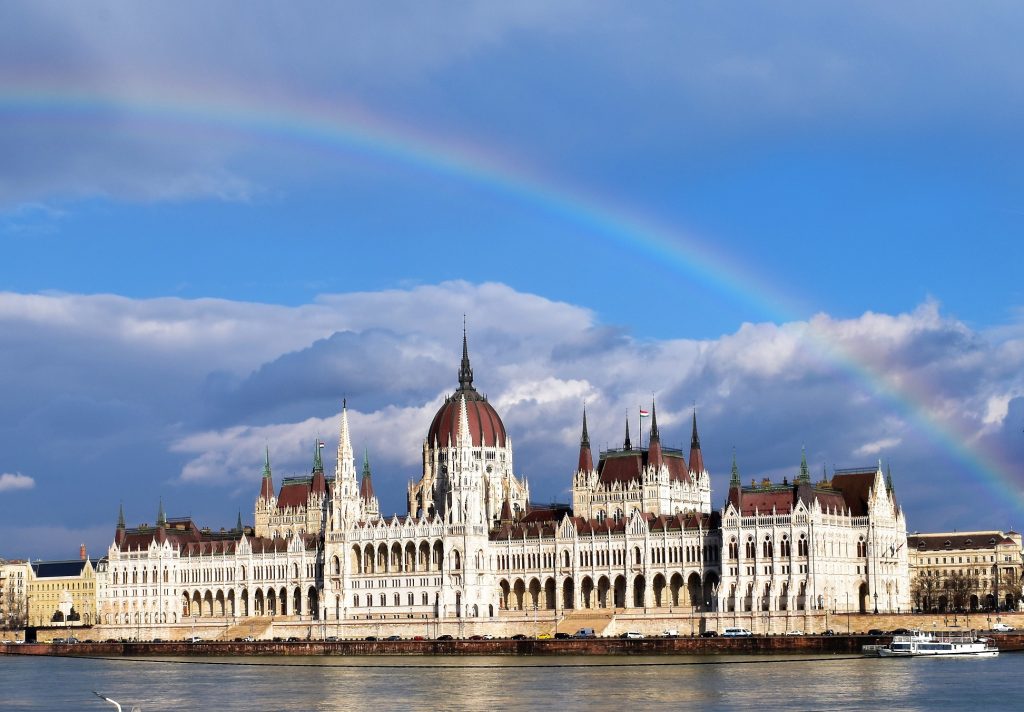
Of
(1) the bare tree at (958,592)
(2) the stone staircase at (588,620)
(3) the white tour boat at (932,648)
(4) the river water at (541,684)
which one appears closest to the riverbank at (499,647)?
(3) the white tour boat at (932,648)

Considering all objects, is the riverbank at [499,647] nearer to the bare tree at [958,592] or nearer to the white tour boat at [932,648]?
the white tour boat at [932,648]

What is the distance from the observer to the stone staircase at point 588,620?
547ft

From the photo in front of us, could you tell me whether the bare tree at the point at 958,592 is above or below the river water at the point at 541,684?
above

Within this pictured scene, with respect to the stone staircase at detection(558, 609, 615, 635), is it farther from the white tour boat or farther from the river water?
the white tour boat

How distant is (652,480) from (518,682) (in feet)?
276

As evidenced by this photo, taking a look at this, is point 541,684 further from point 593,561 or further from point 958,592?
point 958,592

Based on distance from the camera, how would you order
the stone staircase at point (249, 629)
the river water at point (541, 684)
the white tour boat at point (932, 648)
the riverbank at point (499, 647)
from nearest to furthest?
the river water at point (541, 684) < the white tour boat at point (932, 648) < the riverbank at point (499, 647) < the stone staircase at point (249, 629)

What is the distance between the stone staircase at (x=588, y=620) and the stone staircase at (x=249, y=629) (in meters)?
34.2

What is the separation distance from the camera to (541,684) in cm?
11325

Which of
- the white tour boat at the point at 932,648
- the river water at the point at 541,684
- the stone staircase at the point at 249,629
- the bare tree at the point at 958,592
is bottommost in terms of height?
the river water at the point at 541,684

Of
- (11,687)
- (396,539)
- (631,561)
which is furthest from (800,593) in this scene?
(11,687)

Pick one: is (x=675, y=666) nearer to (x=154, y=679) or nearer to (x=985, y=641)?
(x=985, y=641)

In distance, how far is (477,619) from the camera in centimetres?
17438

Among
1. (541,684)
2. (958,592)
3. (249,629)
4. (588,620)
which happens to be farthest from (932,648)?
(249,629)
